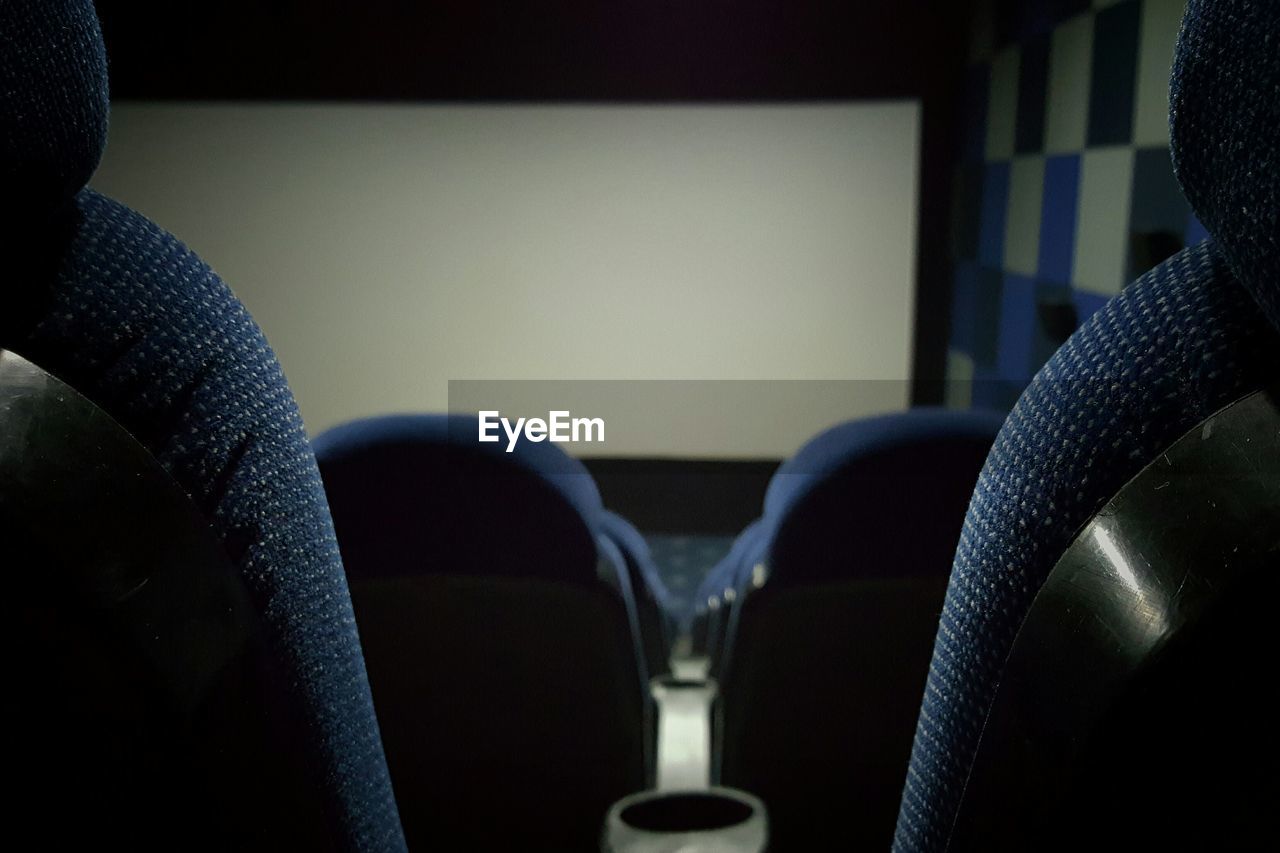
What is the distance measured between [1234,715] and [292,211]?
3812mm

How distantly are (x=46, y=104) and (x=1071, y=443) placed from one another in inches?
15.3

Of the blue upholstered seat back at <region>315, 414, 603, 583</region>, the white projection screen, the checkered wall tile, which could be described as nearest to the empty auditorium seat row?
the blue upholstered seat back at <region>315, 414, 603, 583</region>

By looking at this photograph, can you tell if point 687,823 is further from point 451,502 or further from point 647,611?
point 647,611

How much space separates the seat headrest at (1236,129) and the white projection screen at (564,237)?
132 inches

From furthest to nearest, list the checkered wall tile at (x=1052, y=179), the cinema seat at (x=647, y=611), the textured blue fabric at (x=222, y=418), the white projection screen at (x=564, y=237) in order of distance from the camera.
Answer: the white projection screen at (x=564, y=237) < the checkered wall tile at (x=1052, y=179) < the cinema seat at (x=647, y=611) < the textured blue fabric at (x=222, y=418)

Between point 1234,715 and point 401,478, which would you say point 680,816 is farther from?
point 1234,715

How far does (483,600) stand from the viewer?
1.10m

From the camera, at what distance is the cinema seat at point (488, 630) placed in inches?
41.2

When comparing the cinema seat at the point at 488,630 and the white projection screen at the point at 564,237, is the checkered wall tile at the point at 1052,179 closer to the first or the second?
the white projection screen at the point at 564,237

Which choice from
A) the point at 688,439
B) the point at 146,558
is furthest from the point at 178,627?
the point at 688,439

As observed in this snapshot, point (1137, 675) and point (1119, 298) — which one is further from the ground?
point (1119, 298)

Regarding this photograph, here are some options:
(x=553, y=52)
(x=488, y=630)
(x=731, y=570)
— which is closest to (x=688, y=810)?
(x=488, y=630)

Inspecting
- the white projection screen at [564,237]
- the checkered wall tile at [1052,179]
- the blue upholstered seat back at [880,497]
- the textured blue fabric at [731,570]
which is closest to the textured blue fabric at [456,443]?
the blue upholstered seat back at [880,497]

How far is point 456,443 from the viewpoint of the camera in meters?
1.04
